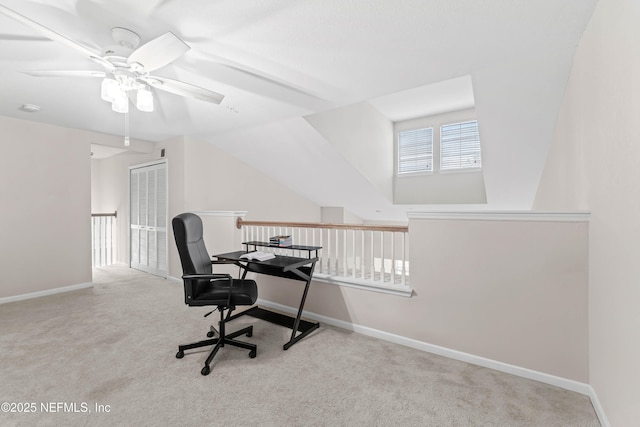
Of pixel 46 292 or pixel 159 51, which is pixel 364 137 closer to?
pixel 159 51

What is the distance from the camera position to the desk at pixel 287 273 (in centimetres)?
274

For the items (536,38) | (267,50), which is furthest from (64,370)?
(536,38)

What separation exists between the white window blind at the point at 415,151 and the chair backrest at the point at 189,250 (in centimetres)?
453

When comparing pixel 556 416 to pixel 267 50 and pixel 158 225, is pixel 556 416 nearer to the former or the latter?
pixel 267 50

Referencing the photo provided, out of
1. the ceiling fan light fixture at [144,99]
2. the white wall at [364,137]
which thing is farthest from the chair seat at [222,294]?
the white wall at [364,137]

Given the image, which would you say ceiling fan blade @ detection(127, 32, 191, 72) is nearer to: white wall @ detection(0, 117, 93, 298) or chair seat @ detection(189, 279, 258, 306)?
chair seat @ detection(189, 279, 258, 306)

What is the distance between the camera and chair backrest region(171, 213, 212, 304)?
2.37 m

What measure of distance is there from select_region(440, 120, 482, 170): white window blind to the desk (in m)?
3.79

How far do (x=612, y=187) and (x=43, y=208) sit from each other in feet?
19.0

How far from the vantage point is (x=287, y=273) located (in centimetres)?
315

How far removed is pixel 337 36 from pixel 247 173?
3.78 metres

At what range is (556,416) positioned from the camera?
182 centimetres

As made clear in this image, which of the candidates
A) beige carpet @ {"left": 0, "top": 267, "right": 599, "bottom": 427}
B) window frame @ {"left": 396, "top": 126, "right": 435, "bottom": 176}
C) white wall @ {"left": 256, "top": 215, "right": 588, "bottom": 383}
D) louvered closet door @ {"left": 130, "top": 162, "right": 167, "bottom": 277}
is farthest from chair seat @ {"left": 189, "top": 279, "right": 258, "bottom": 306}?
window frame @ {"left": 396, "top": 126, "right": 435, "bottom": 176}

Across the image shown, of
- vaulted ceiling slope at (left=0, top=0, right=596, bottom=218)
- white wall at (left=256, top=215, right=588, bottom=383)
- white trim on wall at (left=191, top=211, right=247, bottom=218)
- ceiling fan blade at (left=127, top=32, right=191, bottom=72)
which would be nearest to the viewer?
ceiling fan blade at (left=127, top=32, right=191, bottom=72)
